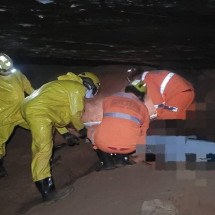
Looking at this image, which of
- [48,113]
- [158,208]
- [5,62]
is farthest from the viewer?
[5,62]

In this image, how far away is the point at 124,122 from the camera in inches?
166

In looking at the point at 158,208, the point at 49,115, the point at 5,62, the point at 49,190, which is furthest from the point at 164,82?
the point at 5,62

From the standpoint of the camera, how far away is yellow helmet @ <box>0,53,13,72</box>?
18.9 ft

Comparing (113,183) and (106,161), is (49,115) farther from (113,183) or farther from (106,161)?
(113,183)

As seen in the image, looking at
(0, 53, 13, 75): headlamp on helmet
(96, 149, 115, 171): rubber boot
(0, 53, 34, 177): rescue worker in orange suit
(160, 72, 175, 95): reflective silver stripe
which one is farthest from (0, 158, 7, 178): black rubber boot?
(160, 72, 175, 95): reflective silver stripe

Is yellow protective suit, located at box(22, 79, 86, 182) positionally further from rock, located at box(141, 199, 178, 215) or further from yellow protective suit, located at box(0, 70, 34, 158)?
rock, located at box(141, 199, 178, 215)

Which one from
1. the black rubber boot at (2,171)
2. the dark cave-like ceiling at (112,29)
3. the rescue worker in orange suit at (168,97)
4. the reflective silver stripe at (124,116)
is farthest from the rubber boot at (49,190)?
the dark cave-like ceiling at (112,29)

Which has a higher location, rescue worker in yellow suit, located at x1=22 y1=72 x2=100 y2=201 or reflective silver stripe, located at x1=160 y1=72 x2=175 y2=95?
reflective silver stripe, located at x1=160 y1=72 x2=175 y2=95

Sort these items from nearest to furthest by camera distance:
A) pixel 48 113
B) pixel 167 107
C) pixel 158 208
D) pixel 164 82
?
1. pixel 158 208
2. pixel 167 107
3. pixel 164 82
4. pixel 48 113

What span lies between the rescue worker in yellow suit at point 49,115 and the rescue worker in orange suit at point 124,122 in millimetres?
838

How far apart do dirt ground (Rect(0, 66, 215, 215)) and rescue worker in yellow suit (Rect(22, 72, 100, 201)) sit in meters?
0.36

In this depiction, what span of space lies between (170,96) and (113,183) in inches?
55.0

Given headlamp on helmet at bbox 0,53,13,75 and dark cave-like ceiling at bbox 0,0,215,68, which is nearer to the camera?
dark cave-like ceiling at bbox 0,0,215,68

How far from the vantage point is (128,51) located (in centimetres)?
577
